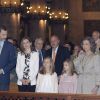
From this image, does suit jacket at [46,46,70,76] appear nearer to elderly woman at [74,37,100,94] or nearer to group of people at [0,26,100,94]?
group of people at [0,26,100,94]

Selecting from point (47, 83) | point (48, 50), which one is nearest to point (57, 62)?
point (48, 50)

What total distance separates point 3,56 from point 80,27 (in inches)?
936

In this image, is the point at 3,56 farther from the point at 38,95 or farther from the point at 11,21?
the point at 11,21

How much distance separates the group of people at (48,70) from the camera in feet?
31.0

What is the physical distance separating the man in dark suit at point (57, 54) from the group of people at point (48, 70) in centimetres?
57

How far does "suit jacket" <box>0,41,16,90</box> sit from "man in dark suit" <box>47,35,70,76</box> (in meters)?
0.99

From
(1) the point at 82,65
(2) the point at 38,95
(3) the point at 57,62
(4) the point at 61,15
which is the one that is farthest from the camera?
(4) the point at 61,15

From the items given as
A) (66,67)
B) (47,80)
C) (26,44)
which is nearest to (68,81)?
(66,67)

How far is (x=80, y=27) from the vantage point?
33.4m

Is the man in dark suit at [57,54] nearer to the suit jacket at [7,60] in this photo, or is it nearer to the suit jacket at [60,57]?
the suit jacket at [60,57]

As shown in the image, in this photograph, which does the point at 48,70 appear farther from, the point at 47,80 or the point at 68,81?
the point at 68,81

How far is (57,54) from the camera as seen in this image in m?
10.6

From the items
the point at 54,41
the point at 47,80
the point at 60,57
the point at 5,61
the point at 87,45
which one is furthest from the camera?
the point at 60,57

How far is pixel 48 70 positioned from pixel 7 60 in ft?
2.66
